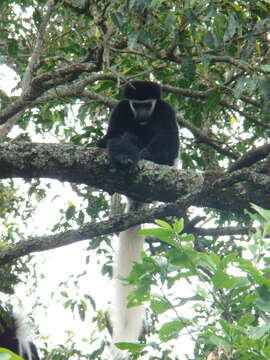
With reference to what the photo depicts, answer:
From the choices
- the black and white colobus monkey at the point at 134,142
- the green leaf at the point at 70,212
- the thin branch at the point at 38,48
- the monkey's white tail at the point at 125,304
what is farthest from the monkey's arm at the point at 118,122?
the thin branch at the point at 38,48

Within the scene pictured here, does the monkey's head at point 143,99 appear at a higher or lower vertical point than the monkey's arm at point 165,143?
higher

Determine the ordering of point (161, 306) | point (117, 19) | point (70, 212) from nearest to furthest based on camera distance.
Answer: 1. point (161, 306)
2. point (117, 19)
3. point (70, 212)

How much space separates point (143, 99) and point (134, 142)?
472 mm

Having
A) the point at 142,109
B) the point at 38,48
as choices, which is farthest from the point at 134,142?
the point at 38,48

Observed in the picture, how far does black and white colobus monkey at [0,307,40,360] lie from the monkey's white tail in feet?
1.17

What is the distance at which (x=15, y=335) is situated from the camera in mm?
2145

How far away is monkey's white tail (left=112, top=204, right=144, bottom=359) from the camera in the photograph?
8.57 ft

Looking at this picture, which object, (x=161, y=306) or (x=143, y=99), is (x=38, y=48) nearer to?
(x=143, y=99)

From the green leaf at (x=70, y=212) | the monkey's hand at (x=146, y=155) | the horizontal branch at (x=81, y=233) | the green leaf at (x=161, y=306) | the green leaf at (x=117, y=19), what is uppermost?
Answer: the green leaf at (x=117, y=19)

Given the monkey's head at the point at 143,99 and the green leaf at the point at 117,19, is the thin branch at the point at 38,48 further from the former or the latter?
the monkey's head at the point at 143,99

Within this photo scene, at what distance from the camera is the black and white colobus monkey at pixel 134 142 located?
8.92 feet

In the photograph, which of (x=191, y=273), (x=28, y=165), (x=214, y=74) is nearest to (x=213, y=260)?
(x=191, y=273)

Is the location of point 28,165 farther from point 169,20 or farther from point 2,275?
point 169,20

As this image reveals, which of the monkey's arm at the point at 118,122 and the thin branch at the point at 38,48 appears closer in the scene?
the thin branch at the point at 38,48
